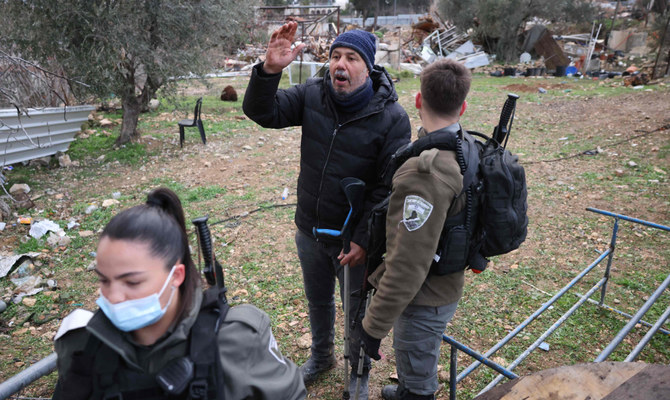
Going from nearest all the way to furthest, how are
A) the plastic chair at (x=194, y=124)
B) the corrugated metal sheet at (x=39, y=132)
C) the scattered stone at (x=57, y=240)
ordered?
the scattered stone at (x=57, y=240) < the corrugated metal sheet at (x=39, y=132) < the plastic chair at (x=194, y=124)

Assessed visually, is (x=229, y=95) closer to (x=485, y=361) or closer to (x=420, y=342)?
(x=420, y=342)

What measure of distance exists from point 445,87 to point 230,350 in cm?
137

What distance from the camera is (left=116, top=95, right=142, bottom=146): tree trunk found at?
8625 millimetres

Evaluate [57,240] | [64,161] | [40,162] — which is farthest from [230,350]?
[40,162]

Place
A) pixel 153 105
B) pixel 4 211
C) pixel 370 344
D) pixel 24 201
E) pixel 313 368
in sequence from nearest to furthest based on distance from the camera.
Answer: pixel 370 344
pixel 313 368
pixel 4 211
pixel 24 201
pixel 153 105

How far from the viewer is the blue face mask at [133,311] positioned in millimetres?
1275

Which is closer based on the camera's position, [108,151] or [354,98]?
[354,98]

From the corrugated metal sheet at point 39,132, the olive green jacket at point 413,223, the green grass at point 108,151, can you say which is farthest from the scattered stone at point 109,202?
the olive green jacket at point 413,223

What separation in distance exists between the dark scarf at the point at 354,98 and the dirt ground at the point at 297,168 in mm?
1952

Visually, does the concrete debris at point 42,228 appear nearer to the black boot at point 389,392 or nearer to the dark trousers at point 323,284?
the dark trousers at point 323,284

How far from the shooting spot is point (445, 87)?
187 cm

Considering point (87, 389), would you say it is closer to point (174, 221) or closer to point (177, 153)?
point (174, 221)

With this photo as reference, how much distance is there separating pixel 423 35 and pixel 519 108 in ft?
53.1

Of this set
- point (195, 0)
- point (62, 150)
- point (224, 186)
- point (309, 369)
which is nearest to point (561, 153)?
point (224, 186)
